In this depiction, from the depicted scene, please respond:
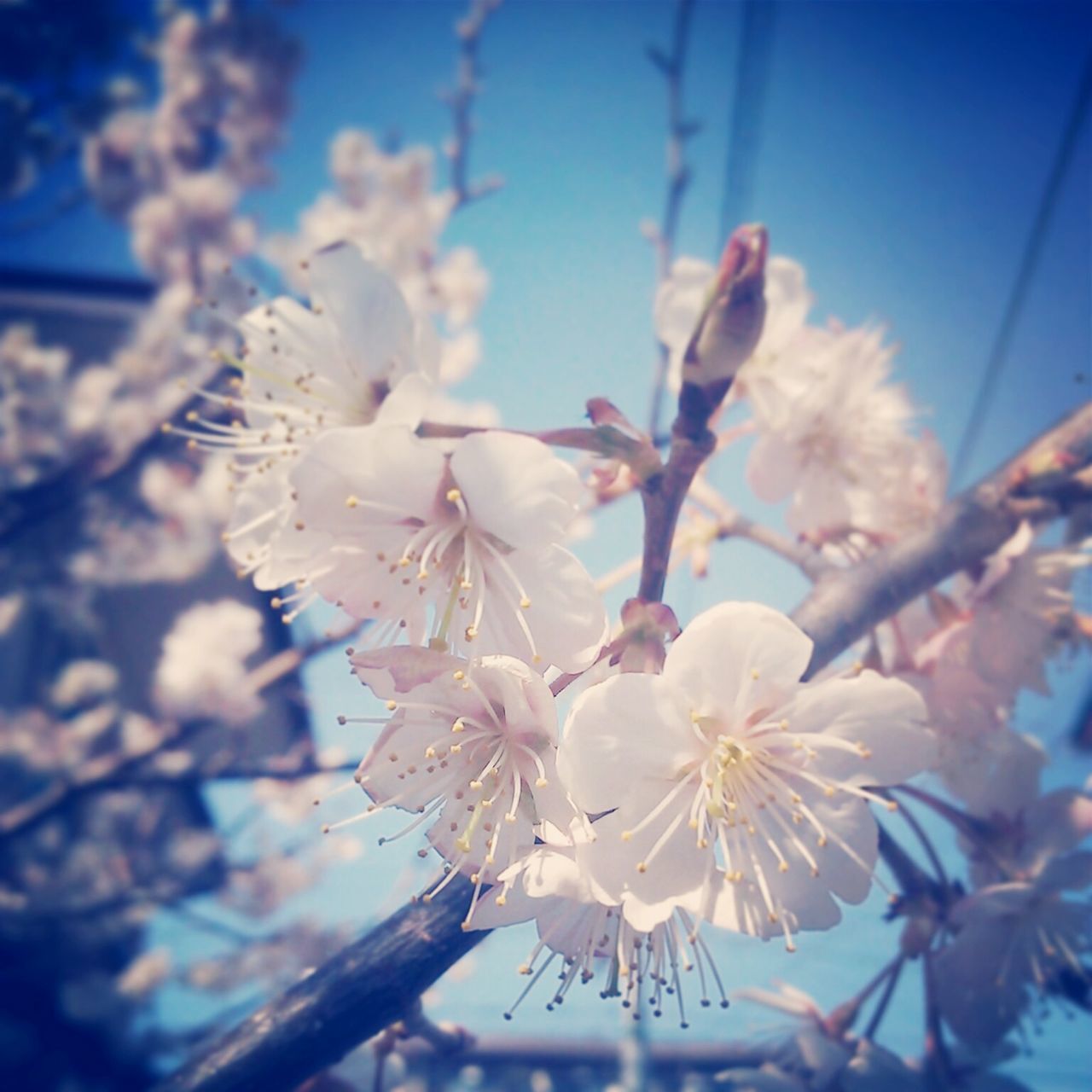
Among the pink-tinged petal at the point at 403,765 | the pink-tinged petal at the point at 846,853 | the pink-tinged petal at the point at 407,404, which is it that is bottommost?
the pink-tinged petal at the point at 846,853

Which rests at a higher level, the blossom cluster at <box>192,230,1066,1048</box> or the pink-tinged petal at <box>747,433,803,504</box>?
the pink-tinged petal at <box>747,433,803,504</box>

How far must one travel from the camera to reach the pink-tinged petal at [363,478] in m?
0.55

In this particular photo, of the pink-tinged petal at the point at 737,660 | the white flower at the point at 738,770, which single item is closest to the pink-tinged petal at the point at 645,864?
the white flower at the point at 738,770

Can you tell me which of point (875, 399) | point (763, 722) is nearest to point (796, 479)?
point (875, 399)

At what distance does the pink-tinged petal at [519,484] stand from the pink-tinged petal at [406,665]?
127mm

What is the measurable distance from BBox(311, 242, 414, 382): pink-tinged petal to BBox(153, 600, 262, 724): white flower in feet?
10.1

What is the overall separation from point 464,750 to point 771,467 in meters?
0.62

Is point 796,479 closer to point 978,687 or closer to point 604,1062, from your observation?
Answer: point 978,687

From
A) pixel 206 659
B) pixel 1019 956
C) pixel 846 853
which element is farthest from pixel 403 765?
pixel 206 659

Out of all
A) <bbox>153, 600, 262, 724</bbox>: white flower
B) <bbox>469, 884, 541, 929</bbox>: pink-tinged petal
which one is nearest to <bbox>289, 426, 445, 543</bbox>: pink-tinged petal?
<bbox>469, 884, 541, 929</bbox>: pink-tinged petal

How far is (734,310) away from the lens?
58 centimetres

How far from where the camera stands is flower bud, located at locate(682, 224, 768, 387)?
58 cm

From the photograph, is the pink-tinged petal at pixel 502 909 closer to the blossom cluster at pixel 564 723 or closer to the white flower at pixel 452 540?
the blossom cluster at pixel 564 723

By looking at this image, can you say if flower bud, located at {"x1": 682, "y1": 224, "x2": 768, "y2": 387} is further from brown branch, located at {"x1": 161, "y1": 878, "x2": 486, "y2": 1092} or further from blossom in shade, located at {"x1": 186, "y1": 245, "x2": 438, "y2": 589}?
brown branch, located at {"x1": 161, "y1": 878, "x2": 486, "y2": 1092}
